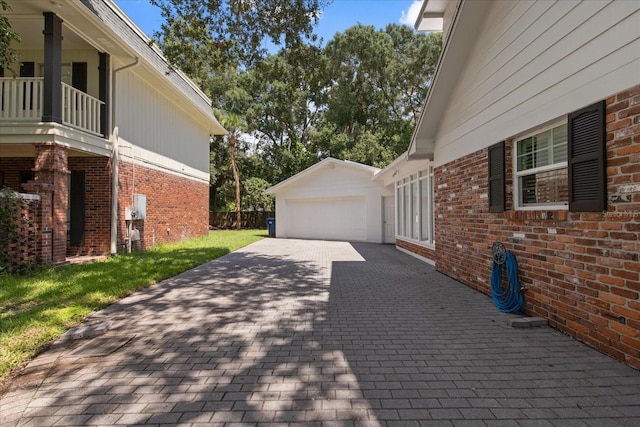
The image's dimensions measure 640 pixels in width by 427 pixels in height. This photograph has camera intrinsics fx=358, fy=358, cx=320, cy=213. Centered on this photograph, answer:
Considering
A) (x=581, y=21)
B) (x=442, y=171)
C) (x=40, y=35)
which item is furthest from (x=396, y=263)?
(x=40, y=35)

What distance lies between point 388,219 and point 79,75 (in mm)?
13233

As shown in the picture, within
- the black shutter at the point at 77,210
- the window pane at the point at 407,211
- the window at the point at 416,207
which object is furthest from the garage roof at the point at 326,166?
the black shutter at the point at 77,210

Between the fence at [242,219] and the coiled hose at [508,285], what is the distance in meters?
22.9

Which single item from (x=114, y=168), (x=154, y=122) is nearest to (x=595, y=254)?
(x=114, y=168)

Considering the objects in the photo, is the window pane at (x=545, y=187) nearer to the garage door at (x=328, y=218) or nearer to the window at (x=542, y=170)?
the window at (x=542, y=170)

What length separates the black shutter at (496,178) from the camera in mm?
5619

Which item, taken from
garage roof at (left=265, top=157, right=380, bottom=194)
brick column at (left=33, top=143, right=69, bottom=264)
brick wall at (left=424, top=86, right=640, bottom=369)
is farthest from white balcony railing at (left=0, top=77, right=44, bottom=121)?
garage roof at (left=265, top=157, right=380, bottom=194)

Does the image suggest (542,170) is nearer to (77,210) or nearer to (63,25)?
(63,25)

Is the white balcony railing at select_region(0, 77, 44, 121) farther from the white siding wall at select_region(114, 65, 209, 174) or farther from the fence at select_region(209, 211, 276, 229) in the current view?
the fence at select_region(209, 211, 276, 229)

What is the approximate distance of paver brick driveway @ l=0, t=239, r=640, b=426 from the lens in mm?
2686

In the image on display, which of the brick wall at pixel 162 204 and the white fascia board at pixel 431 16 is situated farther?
the brick wall at pixel 162 204

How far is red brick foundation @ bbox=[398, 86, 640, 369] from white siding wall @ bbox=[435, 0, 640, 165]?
1.19ft

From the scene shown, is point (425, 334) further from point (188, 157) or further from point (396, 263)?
point (188, 157)

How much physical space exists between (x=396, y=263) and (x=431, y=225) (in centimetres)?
149
